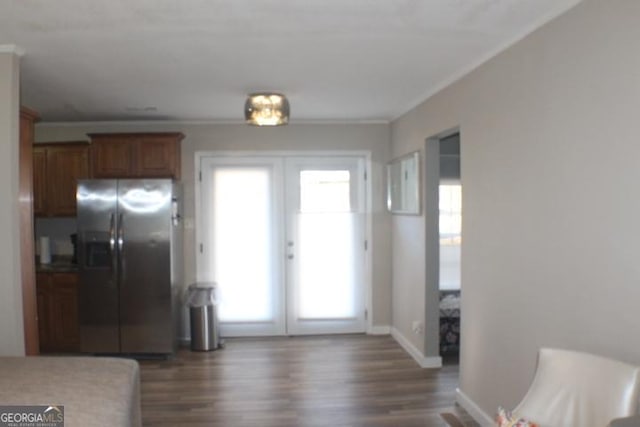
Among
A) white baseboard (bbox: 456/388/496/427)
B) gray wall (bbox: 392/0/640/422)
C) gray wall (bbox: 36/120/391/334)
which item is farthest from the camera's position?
gray wall (bbox: 36/120/391/334)

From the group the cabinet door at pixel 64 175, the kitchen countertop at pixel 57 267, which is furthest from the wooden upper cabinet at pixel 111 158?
the kitchen countertop at pixel 57 267

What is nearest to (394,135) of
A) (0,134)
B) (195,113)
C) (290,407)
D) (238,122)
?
(238,122)

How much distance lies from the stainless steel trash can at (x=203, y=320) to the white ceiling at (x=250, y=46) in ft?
6.70

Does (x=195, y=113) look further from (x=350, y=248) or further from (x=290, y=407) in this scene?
(x=290, y=407)

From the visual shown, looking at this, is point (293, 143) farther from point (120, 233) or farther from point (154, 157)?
point (120, 233)

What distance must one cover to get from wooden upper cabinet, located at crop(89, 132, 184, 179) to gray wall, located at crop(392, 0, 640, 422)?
2.91 meters

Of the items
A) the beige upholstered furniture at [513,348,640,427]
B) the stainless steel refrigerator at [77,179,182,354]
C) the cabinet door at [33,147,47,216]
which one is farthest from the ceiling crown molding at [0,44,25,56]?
the beige upholstered furniture at [513,348,640,427]

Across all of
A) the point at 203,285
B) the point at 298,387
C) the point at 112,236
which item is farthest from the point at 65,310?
the point at 298,387

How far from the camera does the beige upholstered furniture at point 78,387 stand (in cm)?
178

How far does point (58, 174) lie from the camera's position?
16.7 feet

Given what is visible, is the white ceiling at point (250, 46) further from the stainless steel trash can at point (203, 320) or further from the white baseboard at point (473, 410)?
the white baseboard at point (473, 410)

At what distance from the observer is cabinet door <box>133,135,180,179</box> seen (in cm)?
495

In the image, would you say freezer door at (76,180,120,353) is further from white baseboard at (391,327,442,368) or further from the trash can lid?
white baseboard at (391,327,442,368)

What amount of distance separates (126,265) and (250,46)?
2810 millimetres
